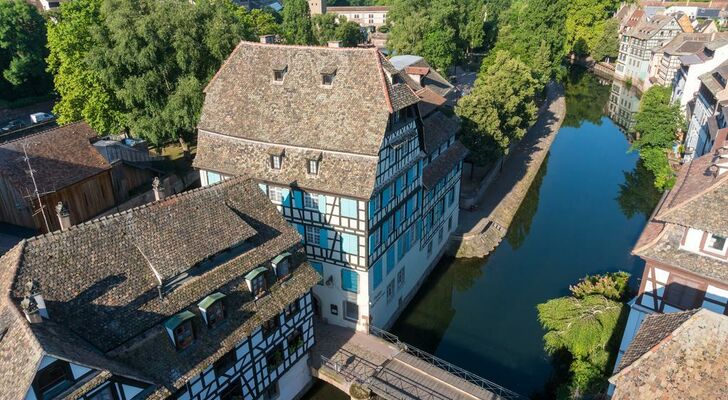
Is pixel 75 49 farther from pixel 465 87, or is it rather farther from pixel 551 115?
pixel 551 115

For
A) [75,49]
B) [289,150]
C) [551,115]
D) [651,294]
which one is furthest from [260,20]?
[651,294]

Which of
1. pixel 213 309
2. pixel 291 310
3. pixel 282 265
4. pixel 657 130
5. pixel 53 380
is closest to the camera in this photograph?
pixel 53 380

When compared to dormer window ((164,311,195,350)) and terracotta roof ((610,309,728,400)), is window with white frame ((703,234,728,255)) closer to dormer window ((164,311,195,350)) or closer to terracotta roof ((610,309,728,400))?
terracotta roof ((610,309,728,400))

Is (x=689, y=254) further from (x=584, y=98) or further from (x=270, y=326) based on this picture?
(x=584, y=98)

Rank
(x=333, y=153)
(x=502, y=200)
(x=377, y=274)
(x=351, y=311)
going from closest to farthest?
1. (x=333, y=153)
2. (x=377, y=274)
3. (x=351, y=311)
4. (x=502, y=200)

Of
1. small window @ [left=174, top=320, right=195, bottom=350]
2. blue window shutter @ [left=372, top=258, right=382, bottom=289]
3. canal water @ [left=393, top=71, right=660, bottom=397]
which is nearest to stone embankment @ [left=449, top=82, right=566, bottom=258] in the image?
canal water @ [left=393, top=71, right=660, bottom=397]

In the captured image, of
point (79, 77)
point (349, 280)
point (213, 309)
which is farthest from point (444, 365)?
point (79, 77)

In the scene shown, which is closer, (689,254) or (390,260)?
(689,254)
